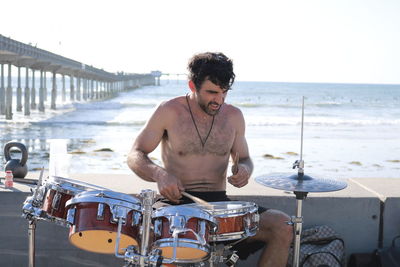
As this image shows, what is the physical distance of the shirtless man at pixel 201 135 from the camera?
11.8ft

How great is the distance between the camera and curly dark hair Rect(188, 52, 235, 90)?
11.7 ft

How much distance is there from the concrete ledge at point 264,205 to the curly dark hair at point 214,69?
0.85 metres

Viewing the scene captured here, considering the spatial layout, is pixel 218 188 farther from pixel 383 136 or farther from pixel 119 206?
pixel 383 136

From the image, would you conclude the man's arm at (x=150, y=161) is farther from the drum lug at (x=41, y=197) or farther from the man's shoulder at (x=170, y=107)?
the drum lug at (x=41, y=197)

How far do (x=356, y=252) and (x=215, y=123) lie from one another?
1338mm

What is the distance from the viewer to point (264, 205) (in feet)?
13.6

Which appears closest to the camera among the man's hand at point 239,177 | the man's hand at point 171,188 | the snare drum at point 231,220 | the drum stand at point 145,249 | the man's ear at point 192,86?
the drum stand at point 145,249

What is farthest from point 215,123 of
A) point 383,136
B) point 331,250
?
point 383,136

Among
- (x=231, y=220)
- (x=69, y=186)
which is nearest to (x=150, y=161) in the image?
(x=69, y=186)

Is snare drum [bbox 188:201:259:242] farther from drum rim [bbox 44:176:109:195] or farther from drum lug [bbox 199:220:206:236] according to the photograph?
drum rim [bbox 44:176:109:195]

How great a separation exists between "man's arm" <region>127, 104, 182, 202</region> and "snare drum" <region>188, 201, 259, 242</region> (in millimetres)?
225

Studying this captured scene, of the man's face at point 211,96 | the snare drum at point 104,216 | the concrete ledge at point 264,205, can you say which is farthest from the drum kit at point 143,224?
the concrete ledge at point 264,205

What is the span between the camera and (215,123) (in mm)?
3982

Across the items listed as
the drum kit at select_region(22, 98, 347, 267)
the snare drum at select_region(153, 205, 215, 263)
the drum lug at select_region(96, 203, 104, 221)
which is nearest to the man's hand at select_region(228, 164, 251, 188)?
the drum kit at select_region(22, 98, 347, 267)
